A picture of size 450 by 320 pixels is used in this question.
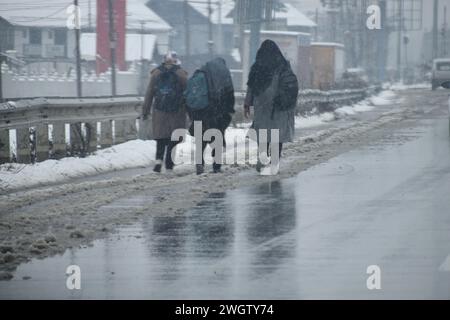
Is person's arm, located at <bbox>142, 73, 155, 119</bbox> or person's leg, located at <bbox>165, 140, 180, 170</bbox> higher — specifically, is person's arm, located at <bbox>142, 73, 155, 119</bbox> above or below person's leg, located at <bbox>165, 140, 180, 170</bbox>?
above

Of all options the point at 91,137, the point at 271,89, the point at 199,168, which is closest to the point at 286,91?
the point at 271,89

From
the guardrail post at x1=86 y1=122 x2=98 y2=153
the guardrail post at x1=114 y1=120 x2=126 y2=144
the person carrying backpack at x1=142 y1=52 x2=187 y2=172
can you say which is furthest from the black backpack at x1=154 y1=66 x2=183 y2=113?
the guardrail post at x1=114 y1=120 x2=126 y2=144

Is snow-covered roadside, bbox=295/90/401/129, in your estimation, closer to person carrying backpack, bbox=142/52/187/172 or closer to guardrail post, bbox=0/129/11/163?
person carrying backpack, bbox=142/52/187/172

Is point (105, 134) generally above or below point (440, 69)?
above

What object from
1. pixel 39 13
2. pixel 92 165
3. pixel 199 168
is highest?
pixel 39 13

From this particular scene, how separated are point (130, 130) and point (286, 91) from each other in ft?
22.1

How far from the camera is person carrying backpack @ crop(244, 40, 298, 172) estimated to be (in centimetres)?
1800

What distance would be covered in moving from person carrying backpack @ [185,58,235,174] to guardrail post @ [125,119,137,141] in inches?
228

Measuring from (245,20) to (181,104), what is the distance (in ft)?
101

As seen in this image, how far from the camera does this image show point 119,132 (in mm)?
23594

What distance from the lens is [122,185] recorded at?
1666 centimetres

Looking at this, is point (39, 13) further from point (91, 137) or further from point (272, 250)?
point (272, 250)

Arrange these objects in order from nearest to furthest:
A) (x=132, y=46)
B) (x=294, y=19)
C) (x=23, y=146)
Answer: (x=23, y=146), (x=132, y=46), (x=294, y=19)

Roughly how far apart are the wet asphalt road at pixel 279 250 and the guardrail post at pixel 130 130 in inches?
312
